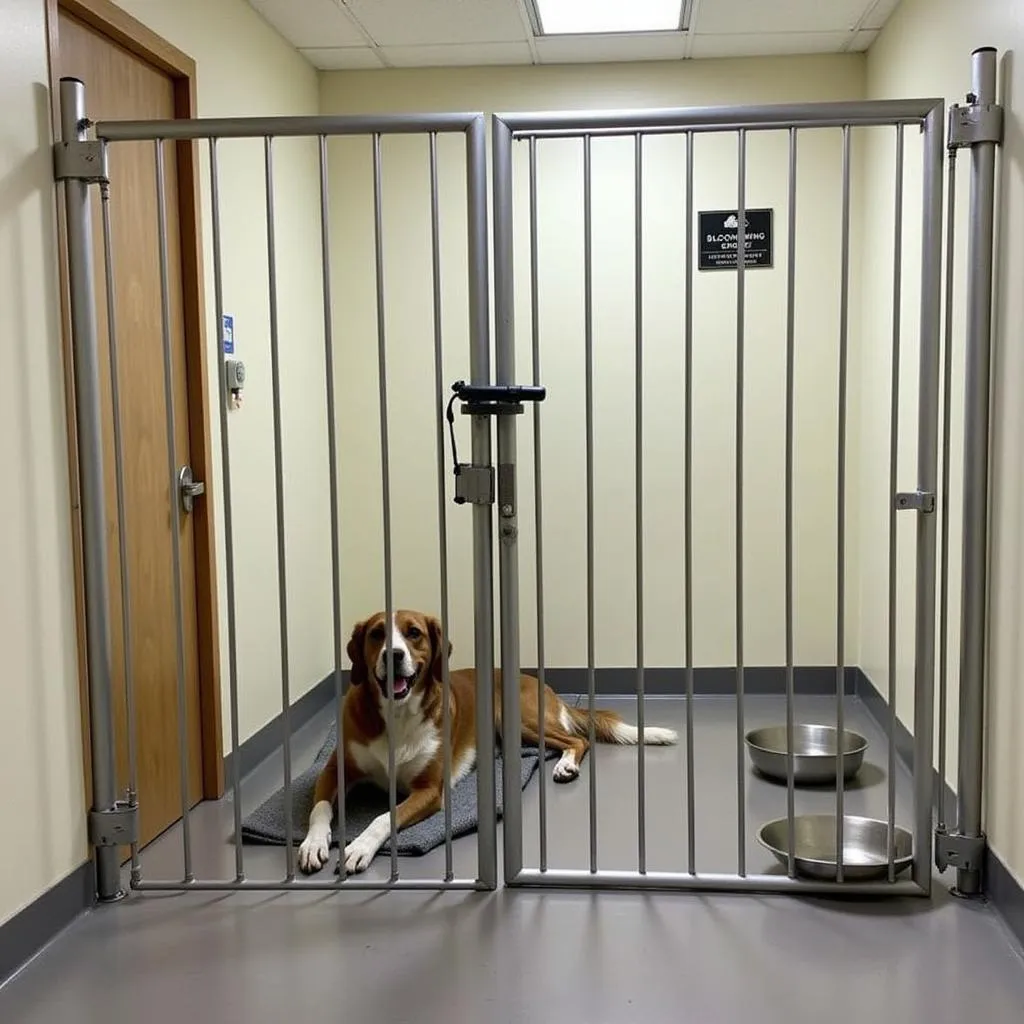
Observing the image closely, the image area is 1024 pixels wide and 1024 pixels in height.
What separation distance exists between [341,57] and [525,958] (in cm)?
333

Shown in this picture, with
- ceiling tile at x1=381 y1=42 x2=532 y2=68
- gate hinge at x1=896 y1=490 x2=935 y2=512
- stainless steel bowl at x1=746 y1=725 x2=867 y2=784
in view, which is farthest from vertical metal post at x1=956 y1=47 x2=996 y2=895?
ceiling tile at x1=381 y1=42 x2=532 y2=68

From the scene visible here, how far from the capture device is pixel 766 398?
4.22m

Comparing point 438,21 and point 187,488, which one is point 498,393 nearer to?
point 187,488

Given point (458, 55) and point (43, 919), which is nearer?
point (43, 919)

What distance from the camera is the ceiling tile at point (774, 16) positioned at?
11.8ft

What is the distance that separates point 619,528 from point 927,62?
197cm

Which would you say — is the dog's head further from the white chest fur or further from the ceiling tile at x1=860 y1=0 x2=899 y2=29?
the ceiling tile at x1=860 y1=0 x2=899 y2=29

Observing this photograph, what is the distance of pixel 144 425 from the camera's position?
2861 mm

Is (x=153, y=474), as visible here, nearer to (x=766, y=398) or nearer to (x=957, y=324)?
(x=957, y=324)

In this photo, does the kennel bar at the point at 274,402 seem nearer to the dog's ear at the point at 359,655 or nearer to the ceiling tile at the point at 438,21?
the dog's ear at the point at 359,655

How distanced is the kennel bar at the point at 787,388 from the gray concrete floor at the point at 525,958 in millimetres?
52

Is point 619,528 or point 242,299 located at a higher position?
point 242,299

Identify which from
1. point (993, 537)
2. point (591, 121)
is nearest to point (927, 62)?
point (591, 121)

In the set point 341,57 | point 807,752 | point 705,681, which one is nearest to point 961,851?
point 807,752
